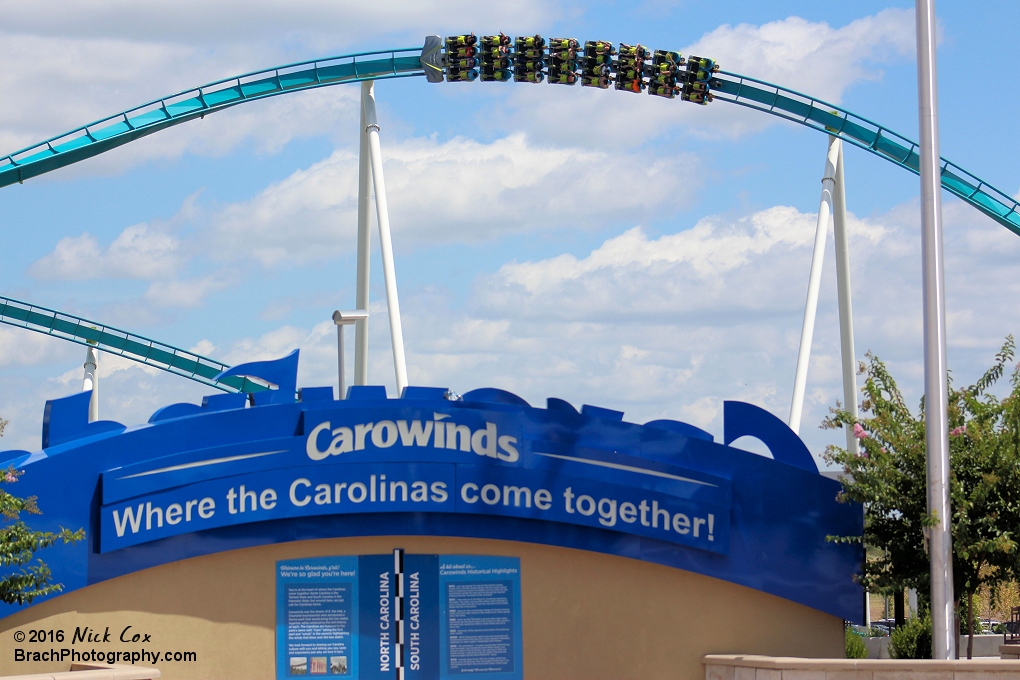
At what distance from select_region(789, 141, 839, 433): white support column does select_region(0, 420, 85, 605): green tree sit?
12.4 m

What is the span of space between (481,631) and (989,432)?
6.17 m

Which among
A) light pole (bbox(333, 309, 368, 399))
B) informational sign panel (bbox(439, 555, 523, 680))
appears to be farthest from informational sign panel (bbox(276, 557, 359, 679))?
light pole (bbox(333, 309, 368, 399))

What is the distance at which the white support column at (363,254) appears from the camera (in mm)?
21109

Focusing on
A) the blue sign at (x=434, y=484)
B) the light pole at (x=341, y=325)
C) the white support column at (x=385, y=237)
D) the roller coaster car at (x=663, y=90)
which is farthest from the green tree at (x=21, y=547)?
the roller coaster car at (x=663, y=90)

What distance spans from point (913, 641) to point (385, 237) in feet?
34.8

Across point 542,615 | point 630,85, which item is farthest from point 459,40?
point 542,615

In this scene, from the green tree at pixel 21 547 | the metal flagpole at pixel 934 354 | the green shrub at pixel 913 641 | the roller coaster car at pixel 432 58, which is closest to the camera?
the green tree at pixel 21 547

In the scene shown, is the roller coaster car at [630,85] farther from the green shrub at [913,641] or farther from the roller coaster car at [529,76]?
the green shrub at [913,641]

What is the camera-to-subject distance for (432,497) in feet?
44.9

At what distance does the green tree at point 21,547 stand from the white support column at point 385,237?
23.7ft

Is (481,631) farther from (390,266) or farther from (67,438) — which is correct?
(390,266)

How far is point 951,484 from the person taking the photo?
42.9ft

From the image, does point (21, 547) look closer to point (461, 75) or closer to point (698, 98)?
point (461, 75)

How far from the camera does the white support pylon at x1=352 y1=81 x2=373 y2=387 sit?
21109 millimetres
